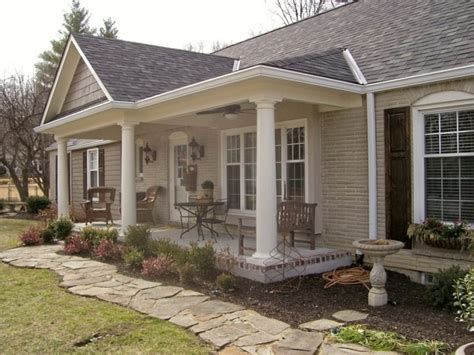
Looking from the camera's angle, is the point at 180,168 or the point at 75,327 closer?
the point at 75,327

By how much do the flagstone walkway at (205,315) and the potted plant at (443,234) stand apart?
208 centimetres

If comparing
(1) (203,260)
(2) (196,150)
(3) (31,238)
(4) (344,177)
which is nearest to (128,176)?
(2) (196,150)

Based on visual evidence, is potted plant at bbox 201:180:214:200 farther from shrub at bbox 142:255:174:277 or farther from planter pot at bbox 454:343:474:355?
planter pot at bbox 454:343:474:355

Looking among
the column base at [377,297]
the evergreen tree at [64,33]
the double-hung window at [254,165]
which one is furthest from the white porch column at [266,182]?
the evergreen tree at [64,33]

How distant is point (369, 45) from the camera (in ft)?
28.0

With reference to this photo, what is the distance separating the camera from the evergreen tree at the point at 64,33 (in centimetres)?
3219

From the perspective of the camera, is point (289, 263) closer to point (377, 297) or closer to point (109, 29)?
point (377, 297)

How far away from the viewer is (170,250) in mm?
7547

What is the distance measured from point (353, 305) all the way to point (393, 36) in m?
5.04

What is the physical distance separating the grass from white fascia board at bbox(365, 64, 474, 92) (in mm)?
3790

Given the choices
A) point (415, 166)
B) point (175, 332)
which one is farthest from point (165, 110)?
point (175, 332)

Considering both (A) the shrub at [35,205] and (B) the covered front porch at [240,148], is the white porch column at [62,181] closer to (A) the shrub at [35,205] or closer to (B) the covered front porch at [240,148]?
(B) the covered front porch at [240,148]

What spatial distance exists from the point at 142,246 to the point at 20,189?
19709 mm

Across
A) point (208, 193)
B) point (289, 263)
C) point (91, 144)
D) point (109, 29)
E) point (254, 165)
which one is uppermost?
point (109, 29)
